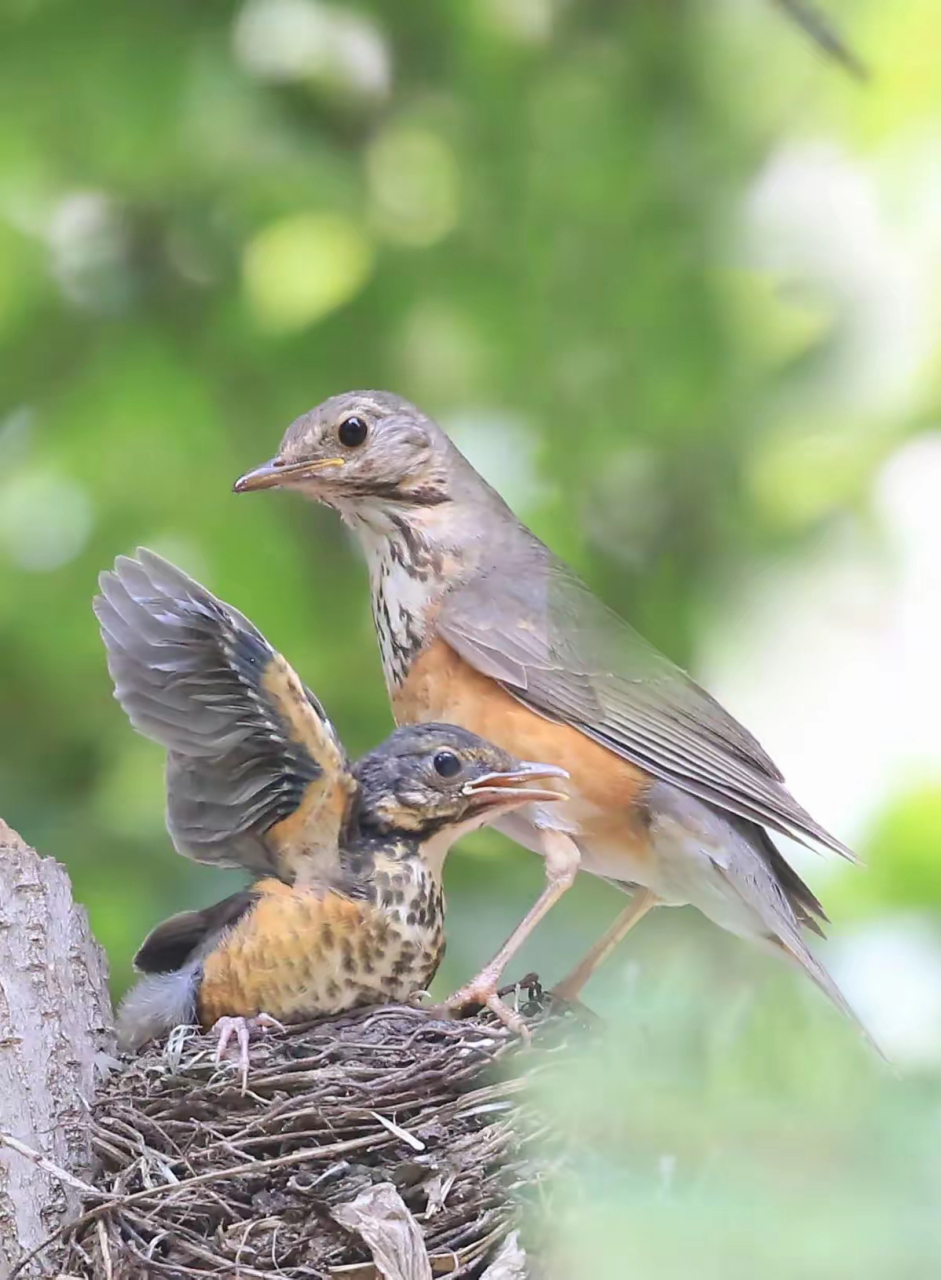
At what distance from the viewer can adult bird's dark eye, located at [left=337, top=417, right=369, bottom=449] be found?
6.98ft

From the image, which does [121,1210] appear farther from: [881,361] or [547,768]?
[881,361]

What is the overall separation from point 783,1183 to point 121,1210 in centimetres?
127

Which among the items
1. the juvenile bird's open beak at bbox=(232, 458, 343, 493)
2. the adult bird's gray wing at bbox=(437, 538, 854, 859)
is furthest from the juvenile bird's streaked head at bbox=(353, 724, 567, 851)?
the juvenile bird's open beak at bbox=(232, 458, 343, 493)

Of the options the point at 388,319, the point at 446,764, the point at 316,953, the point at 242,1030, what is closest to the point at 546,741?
the point at 446,764

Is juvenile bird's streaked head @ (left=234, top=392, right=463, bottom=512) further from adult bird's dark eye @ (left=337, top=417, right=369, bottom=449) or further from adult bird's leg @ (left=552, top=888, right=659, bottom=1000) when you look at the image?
adult bird's leg @ (left=552, top=888, right=659, bottom=1000)

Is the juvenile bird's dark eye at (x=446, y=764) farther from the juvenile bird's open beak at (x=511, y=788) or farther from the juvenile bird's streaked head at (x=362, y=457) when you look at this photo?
the juvenile bird's streaked head at (x=362, y=457)

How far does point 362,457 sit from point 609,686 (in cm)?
48

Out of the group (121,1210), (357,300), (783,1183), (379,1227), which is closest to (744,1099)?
(783,1183)

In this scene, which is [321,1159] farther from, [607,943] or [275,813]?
[607,943]

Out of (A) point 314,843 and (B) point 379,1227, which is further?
(A) point 314,843

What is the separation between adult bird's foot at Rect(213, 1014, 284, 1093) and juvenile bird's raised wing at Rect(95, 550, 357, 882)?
195 mm

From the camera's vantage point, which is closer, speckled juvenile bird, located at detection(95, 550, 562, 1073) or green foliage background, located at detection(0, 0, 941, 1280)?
speckled juvenile bird, located at detection(95, 550, 562, 1073)

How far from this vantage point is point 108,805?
249 centimetres

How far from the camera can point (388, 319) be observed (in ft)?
7.70
